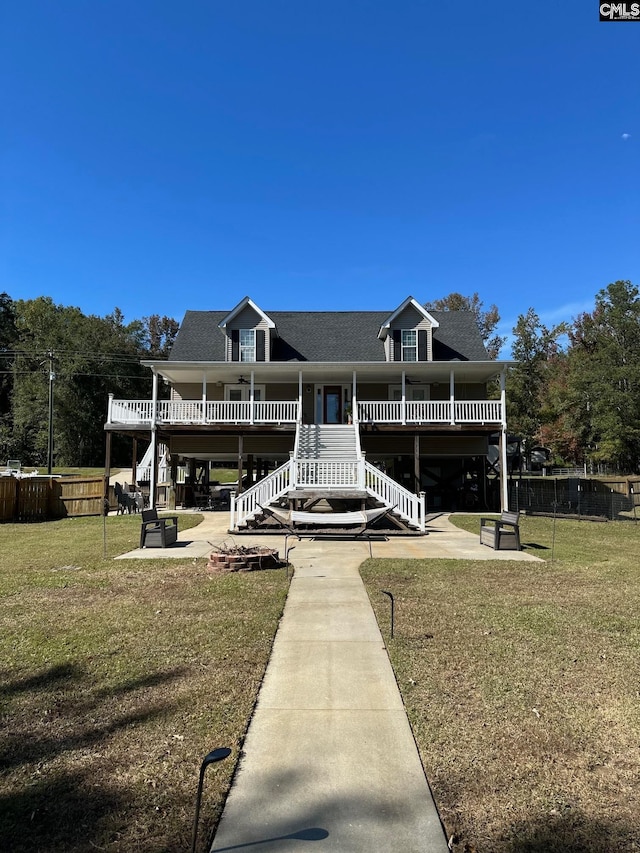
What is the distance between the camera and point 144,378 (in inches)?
1917

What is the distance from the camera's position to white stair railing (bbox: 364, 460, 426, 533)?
13984 millimetres

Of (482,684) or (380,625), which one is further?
(380,625)

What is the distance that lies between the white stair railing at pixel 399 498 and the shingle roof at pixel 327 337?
28.7ft

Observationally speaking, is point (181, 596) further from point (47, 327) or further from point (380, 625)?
point (47, 327)

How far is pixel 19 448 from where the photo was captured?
4847cm

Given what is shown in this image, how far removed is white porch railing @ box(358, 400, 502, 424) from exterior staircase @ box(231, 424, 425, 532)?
4136 millimetres

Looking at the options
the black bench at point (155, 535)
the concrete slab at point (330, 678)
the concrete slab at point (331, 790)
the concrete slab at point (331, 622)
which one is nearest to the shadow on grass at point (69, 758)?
the concrete slab at point (331, 790)

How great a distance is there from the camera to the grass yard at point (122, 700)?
2605 millimetres

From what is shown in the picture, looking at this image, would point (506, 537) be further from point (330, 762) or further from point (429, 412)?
point (429, 412)

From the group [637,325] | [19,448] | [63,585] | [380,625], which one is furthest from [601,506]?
[19,448]

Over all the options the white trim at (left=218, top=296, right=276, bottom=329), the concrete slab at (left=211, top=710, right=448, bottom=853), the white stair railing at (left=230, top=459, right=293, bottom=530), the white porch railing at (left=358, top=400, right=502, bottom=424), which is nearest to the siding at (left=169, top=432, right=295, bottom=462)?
the white porch railing at (left=358, top=400, right=502, bottom=424)

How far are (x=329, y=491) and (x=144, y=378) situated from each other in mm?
38655

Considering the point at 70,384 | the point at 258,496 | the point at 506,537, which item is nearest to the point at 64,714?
the point at 506,537

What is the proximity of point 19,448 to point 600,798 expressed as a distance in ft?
179
